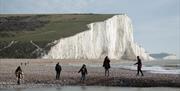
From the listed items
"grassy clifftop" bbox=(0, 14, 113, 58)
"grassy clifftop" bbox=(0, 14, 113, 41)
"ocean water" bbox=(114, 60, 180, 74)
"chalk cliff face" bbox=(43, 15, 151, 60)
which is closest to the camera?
"ocean water" bbox=(114, 60, 180, 74)

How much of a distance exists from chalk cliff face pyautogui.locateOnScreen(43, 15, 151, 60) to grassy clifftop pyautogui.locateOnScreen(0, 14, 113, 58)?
7.52 ft

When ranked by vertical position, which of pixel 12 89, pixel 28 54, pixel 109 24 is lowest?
pixel 12 89

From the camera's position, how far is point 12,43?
3467 inches

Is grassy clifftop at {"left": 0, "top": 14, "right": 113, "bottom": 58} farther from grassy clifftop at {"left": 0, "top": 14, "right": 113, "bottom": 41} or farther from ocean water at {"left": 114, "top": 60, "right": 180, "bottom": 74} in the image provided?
ocean water at {"left": 114, "top": 60, "right": 180, "bottom": 74}

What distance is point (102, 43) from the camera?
103 m

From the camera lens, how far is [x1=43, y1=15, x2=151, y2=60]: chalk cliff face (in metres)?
87.3

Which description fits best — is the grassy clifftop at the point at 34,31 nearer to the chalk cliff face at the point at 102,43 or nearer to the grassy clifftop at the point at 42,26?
the grassy clifftop at the point at 42,26

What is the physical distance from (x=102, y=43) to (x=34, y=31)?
1819 cm

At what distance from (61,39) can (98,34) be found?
17200 millimetres

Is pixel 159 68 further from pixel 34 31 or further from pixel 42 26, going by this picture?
pixel 42 26

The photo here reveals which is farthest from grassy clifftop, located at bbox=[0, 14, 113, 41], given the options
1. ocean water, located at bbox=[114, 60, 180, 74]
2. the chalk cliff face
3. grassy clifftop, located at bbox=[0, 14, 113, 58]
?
ocean water, located at bbox=[114, 60, 180, 74]

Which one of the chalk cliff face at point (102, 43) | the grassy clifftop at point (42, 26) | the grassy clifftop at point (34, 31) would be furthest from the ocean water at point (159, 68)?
the grassy clifftop at point (42, 26)

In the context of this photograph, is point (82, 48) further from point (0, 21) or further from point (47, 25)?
point (0, 21)

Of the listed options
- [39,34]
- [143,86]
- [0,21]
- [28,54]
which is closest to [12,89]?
[143,86]
